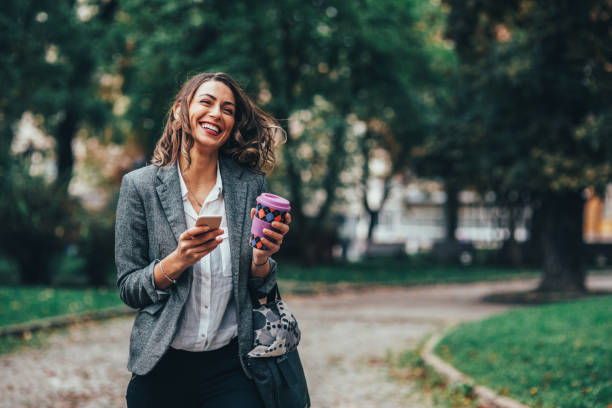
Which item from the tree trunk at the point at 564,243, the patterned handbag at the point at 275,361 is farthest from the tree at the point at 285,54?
the patterned handbag at the point at 275,361

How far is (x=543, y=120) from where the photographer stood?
1344cm

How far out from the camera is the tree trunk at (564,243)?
15203 mm

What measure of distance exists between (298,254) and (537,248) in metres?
10.1

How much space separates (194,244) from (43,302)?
10.7 meters

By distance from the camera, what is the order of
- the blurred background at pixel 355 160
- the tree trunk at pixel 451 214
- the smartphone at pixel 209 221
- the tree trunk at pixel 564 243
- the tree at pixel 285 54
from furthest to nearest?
the tree trunk at pixel 451 214 < the tree at pixel 285 54 < the tree trunk at pixel 564 243 < the blurred background at pixel 355 160 < the smartphone at pixel 209 221

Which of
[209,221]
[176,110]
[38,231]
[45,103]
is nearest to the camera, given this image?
[209,221]

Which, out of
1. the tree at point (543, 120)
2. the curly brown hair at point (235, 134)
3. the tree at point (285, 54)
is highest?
the tree at point (285, 54)

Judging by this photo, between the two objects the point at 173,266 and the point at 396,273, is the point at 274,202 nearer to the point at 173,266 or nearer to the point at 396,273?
the point at 173,266

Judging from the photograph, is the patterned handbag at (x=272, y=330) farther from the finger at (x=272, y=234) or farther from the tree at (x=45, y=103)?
the tree at (x=45, y=103)

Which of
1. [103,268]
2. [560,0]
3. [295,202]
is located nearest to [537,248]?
[295,202]

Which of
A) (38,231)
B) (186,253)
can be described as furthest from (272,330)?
(38,231)

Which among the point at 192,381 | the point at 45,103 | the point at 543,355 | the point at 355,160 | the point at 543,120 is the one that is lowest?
the point at 543,355

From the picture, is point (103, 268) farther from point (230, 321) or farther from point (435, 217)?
point (435, 217)

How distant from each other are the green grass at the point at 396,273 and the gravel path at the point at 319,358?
4.42m
